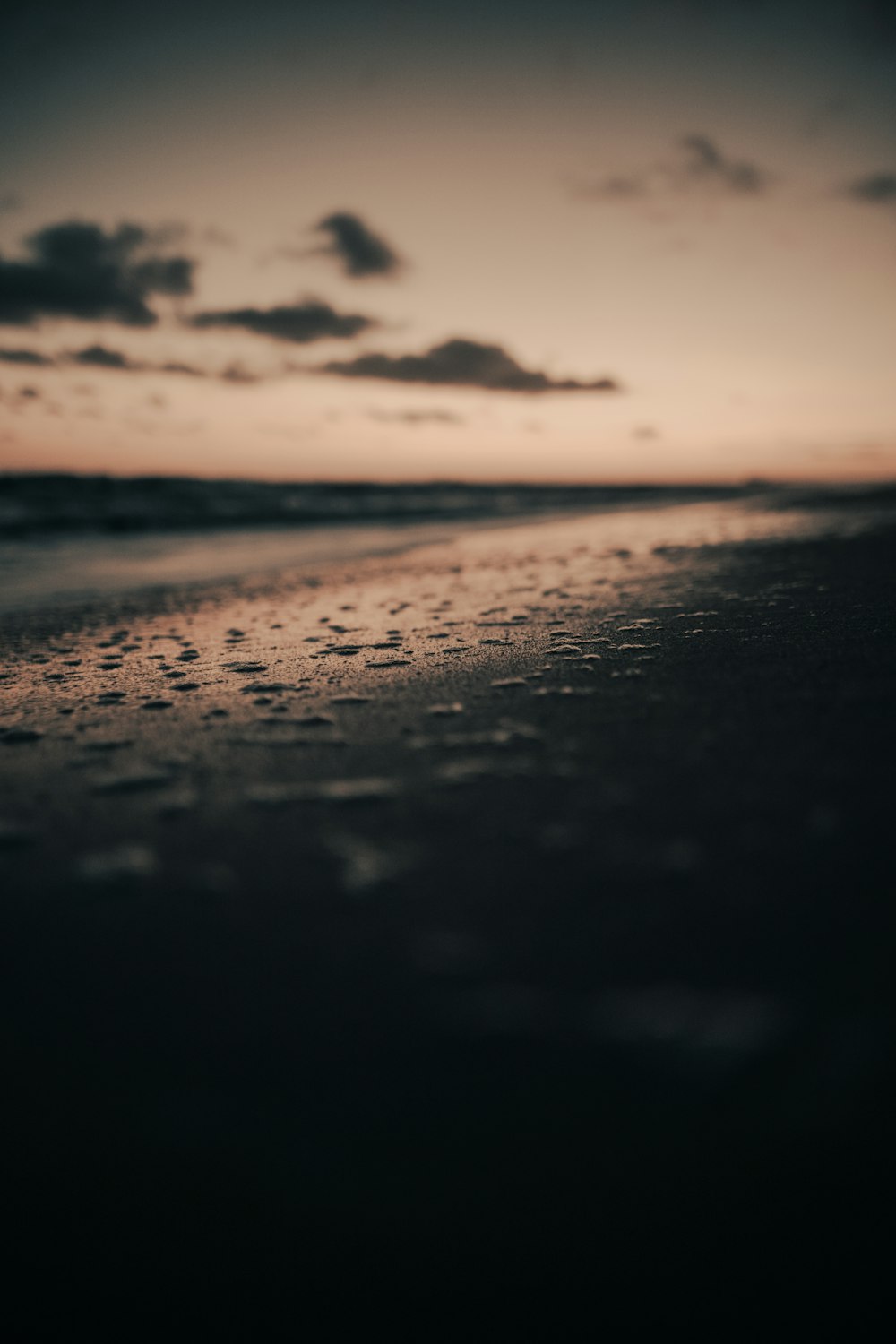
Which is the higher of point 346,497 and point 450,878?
point 346,497

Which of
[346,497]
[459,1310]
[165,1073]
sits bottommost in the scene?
[459,1310]

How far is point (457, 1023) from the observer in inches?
34.1

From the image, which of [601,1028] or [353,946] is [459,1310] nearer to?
[601,1028]

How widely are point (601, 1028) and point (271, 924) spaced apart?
515mm

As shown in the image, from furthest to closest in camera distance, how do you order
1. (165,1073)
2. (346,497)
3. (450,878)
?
1. (346,497)
2. (450,878)
3. (165,1073)

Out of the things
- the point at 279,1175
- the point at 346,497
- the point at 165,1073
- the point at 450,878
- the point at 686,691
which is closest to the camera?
the point at 279,1175

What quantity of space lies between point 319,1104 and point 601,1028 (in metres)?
0.35

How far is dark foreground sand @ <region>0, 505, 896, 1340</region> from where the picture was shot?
26.0 inches

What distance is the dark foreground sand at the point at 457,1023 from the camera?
0.66 metres

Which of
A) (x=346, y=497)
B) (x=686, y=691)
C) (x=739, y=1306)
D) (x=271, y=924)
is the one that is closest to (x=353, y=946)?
(x=271, y=924)

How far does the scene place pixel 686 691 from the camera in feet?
6.59

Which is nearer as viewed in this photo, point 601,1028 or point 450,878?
point 601,1028

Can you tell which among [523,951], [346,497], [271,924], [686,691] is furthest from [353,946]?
[346,497]

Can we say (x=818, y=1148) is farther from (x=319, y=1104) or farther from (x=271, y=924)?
(x=271, y=924)
